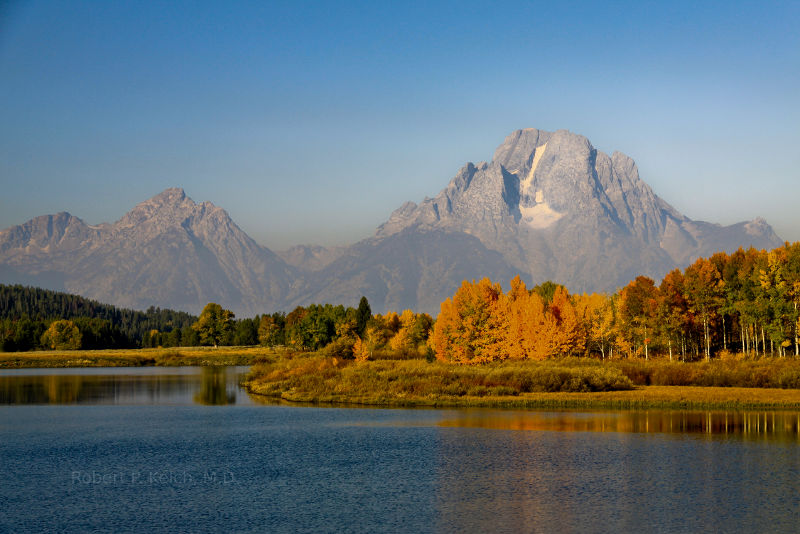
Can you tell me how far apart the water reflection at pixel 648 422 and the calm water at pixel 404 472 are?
0.68 feet

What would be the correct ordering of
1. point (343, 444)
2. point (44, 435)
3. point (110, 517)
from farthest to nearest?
1. point (44, 435)
2. point (343, 444)
3. point (110, 517)

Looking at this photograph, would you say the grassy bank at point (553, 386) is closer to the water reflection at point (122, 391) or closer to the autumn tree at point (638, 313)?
the water reflection at point (122, 391)

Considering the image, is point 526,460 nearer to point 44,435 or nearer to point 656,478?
point 656,478

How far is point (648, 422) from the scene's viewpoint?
5156cm

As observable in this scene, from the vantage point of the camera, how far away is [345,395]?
234ft

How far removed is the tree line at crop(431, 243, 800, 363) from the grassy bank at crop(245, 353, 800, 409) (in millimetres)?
9322

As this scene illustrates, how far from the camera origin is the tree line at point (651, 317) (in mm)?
91938

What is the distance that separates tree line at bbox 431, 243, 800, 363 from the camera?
302 feet

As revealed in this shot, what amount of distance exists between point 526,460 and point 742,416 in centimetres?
2553

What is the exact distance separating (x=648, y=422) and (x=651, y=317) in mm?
59267

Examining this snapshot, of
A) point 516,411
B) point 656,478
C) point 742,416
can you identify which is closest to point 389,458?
point 656,478

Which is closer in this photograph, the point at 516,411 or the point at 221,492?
the point at 221,492

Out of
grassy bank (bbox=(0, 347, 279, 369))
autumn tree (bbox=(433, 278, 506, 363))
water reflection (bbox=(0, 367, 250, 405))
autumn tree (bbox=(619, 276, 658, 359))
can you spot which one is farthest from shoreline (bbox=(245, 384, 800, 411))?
grassy bank (bbox=(0, 347, 279, 369))

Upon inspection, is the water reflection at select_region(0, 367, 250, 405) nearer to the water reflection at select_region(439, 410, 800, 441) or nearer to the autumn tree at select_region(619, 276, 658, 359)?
the water reflection at select_region(439, 410, 800, 441)
